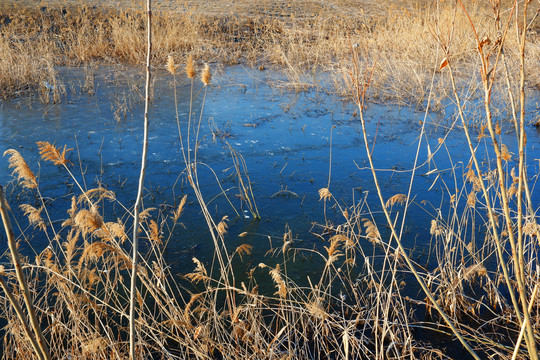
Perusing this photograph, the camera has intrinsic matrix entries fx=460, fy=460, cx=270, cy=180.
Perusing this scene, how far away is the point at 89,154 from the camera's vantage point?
17.9 ft

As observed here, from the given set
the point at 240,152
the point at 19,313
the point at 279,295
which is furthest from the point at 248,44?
the point at 19,313

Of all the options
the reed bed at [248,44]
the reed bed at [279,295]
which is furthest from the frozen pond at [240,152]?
the reed bed at [248,44]

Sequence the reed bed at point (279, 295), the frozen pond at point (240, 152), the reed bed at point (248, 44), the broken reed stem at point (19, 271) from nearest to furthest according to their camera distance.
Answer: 1. the broken reed stem at point (19, 271)
2. the reed bed at point (279, 295)
3. the frozen pond at point (240, 152)
4. the reed bed at point (248, 44)

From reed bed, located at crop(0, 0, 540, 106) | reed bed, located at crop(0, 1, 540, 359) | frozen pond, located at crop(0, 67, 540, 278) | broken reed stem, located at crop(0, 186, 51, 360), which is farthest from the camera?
reed bed, located at crop(0, 0, 540, 106)

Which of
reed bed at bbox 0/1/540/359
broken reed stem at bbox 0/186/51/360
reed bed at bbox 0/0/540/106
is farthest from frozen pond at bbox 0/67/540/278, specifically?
broken reed stem at bbox 0/186/51/360

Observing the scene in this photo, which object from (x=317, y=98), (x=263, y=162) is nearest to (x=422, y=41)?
(x=317, y=98)

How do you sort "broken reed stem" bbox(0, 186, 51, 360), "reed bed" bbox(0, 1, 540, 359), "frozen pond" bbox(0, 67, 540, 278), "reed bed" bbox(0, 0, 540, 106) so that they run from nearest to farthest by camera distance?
"broken reed stem" bbox(0, 186, 51, 360) → "reed bed" bbox(0, 1, 540, 359) → "frozen pond" bbox(0, 67, 540, 278) → "reed bed" bbox(0, 0, 540, 106)

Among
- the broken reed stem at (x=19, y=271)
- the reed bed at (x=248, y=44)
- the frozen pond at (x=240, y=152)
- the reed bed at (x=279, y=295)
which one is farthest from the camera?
the reed bed at (x=248, y=44)

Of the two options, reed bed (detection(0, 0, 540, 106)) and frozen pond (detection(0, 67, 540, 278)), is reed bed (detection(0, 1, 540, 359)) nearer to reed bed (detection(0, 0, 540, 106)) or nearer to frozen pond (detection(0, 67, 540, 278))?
frozen pond (detection(0, 67, 540, 278))

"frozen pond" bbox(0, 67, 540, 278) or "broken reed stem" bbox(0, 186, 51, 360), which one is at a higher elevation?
"broken reed stem" bbox(0, 186, 51, 360)

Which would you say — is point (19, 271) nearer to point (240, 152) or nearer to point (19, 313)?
point (19, 313)

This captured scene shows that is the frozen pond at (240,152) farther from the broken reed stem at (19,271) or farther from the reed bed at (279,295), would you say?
the broken reed stem at (19,271)

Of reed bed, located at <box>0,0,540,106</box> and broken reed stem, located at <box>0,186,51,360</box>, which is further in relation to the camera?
reed bed, located at <box>0,0,540,106</box>

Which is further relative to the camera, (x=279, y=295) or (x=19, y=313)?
(x=279, y=295)
